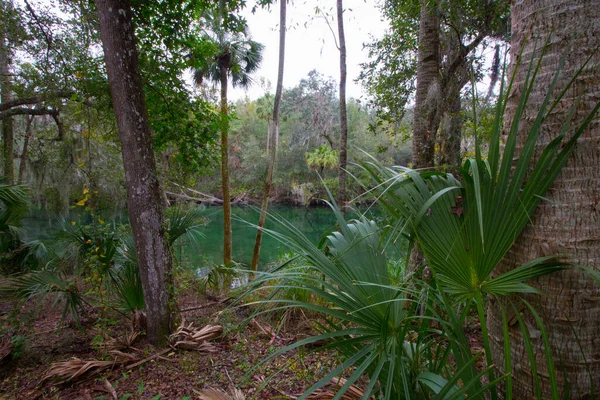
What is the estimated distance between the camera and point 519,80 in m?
1.36

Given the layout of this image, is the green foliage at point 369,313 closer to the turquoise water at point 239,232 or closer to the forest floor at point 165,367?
the forest floor at point 165,367

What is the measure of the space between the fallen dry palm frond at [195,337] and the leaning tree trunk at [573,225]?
3009 millimetres

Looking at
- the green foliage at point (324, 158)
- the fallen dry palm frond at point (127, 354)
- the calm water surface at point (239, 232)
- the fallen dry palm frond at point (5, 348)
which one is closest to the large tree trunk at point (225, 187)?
the calm water surface at point (239, 232)

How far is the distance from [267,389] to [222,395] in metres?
0.52

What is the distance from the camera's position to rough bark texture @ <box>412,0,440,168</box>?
3672 mm

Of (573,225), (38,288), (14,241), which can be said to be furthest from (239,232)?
(573,225)

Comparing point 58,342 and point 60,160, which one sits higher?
point 60,160

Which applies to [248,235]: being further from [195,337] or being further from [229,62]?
[195,337]

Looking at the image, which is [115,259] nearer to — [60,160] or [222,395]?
[222,395]

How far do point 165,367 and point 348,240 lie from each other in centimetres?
260

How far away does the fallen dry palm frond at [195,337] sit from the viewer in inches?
136

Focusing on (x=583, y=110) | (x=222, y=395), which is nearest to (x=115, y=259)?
(x=222, y=395)

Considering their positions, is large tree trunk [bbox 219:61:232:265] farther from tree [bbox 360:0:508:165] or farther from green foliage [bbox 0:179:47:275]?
tree [bbox 360:0:508:165]

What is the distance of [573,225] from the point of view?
1.21m
